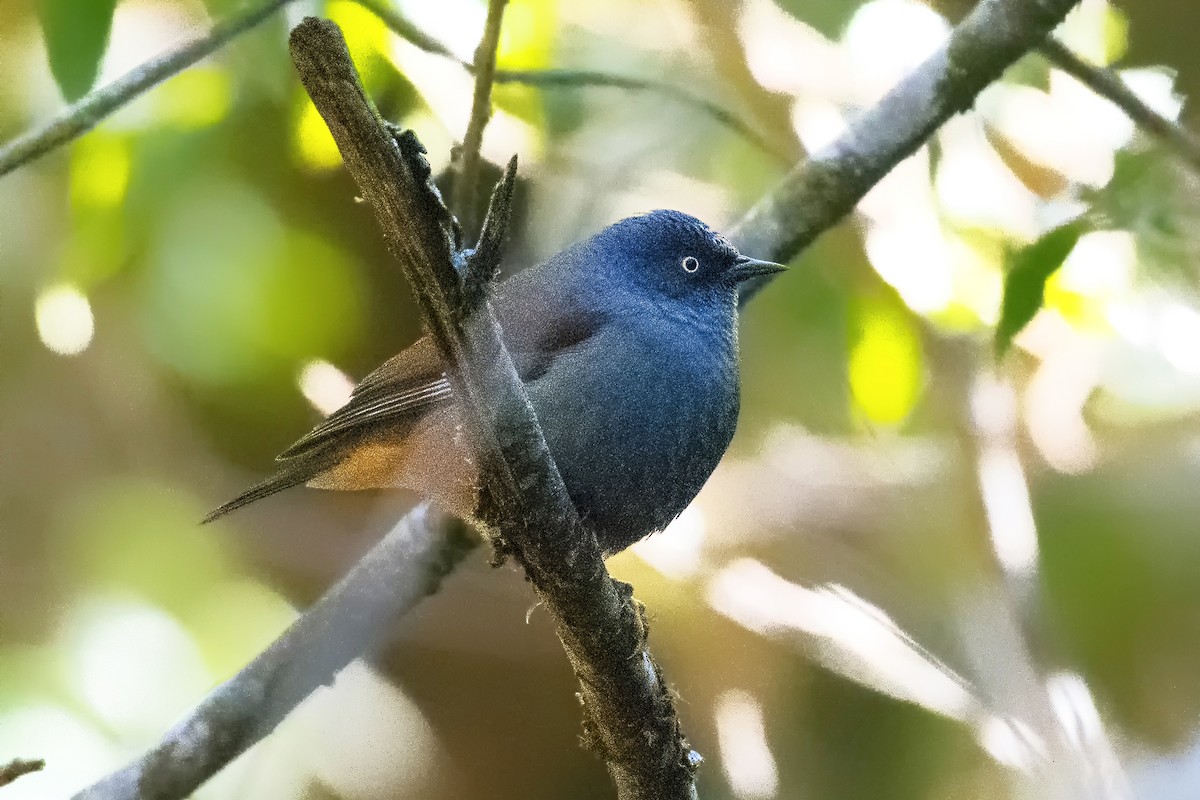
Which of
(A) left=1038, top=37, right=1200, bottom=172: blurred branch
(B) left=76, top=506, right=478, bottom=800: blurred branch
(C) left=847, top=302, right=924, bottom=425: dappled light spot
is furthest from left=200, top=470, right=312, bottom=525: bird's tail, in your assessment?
(A) left=1038, top=37, right=1200, bottom=172: blurred branch

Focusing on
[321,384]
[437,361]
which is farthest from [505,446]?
[321,384]

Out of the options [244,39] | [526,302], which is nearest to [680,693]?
[526,302]

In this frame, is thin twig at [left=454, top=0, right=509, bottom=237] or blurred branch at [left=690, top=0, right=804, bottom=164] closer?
thin twig at [left=454, top=0, right=509, bottom=237]

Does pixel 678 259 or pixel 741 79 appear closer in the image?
pixel 678 259

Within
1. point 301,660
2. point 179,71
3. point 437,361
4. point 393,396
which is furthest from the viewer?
point 301,660

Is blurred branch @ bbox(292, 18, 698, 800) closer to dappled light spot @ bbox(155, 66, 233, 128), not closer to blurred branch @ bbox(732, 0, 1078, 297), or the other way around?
blurred branch @ bbox(732, 0, 1078, 297)

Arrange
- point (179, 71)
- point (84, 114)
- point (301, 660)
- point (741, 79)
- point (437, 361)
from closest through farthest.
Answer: point (437, 361), point (84, 114), point (179, 71), point (301, 660), point (741, 79)

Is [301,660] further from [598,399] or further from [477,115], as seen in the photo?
[477,115]
